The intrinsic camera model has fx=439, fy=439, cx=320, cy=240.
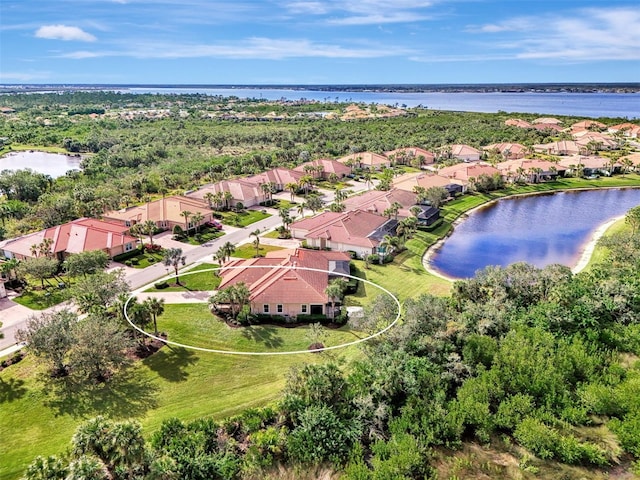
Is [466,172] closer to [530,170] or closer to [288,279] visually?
[530,170]

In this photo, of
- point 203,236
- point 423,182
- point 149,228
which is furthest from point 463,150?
point 149,228

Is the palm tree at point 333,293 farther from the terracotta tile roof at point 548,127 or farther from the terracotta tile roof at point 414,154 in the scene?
the terracotta tile roof at point 548,127

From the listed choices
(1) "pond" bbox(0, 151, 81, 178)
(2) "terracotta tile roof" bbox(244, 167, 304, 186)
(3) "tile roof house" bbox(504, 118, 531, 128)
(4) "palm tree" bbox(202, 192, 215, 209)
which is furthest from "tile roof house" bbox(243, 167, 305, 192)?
(3) "tile roof house" bbox(504, 118, 531, 128)

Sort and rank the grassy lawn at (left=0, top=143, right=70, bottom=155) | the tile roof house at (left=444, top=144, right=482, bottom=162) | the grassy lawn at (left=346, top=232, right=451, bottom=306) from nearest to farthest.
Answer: the grassy lawn at (left=346, top=232, right=451, bottom=306) < the tile roof house at (left=444, top=144, right=482, bottom=162) < the grassy lawn at (left=0, top=143, right=70, bottom=155)

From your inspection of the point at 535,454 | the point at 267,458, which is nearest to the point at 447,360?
the point at 535,454

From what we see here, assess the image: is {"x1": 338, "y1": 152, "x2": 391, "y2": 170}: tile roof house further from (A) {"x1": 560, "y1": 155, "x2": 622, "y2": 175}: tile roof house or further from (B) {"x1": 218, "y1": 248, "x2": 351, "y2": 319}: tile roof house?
(B) {"x1": 218, "y1": 248, "x2": 351, "y2": 319}: tile roof house

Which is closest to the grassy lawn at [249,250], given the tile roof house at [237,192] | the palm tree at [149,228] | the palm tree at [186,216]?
the palm tree at [186,216]
